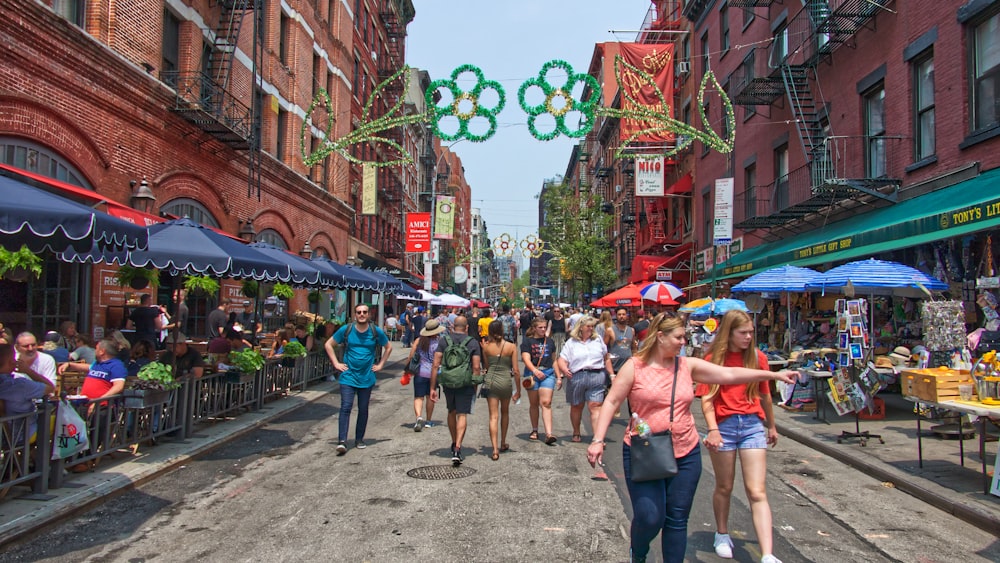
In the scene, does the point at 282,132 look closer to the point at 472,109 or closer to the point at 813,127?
the point at 472,109

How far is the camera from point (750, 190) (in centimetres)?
2164

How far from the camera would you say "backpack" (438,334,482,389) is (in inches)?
303

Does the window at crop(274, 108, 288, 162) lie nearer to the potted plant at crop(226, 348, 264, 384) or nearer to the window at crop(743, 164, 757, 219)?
the potted plant at crop(226, 348, 264, 384)

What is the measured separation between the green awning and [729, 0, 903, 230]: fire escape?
716mm

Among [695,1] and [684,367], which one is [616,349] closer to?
[684,367]

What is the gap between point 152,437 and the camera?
313 inches

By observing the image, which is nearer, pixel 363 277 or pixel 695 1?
pixel 363 277

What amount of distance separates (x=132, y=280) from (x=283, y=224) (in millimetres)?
14103

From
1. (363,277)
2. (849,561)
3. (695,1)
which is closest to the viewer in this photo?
(849,561)

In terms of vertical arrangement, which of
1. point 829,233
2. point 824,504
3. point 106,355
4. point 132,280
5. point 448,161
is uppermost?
point 448,161

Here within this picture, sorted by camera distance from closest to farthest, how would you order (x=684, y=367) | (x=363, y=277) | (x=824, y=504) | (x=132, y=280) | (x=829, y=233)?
(x=684, y=367)
(x=824, y=504)
(x=132, y=280)
(x=829, y=233)
(x=363, y=277)

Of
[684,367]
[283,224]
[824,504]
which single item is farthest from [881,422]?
[283,224]

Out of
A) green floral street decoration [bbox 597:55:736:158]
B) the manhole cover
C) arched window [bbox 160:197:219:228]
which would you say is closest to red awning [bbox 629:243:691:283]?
green floral street decoration [bbox 597:55:736:158]

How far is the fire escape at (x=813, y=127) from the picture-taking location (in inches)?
554
